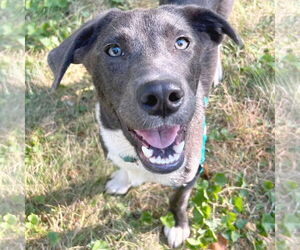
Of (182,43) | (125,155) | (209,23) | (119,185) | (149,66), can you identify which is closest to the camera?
(149,66)

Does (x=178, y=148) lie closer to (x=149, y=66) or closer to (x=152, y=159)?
(x=152, y=159)

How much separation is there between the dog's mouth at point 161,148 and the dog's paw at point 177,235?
1142mm

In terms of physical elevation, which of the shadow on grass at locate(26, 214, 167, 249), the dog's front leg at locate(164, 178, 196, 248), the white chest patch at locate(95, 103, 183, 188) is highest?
the white chest patch at locate(95, 103, 183, 188)

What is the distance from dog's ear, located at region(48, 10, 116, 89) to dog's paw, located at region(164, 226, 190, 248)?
1650mm

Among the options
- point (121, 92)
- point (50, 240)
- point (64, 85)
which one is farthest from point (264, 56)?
point (50, 240)

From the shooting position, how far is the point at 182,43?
2.96m

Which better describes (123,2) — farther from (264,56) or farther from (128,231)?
(128,231)

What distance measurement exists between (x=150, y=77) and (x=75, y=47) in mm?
825

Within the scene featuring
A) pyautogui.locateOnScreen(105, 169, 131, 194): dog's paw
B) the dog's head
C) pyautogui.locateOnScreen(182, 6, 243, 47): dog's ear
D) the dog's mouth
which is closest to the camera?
the dog's head

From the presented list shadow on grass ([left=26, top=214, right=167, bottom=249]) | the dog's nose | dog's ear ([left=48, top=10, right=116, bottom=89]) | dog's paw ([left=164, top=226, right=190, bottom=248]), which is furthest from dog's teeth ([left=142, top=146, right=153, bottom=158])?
shadow on grass ([left=26, top=214, right=167, bottom=249])

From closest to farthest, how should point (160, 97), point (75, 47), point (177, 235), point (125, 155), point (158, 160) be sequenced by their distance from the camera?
point (160, 97) < point (158, 160) < point (75, 47) < point (125, 155) < point (177, 235)

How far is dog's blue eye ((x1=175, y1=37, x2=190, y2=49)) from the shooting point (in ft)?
9.62

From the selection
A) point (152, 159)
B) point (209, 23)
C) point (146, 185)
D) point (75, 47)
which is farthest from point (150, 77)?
point (146, 185)

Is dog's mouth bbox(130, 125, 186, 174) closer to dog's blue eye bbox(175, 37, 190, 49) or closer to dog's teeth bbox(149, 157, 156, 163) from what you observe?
dog's teeth bbox(149, 157, 156, 163)
